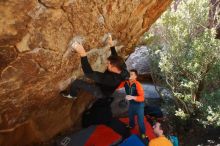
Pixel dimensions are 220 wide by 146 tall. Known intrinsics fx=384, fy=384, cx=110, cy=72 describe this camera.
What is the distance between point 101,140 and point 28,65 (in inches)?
104

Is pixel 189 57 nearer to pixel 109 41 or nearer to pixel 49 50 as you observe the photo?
pixel 109 41

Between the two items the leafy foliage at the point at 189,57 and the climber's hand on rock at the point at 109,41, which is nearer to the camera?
the climber's hand on rock at the point at 109,41

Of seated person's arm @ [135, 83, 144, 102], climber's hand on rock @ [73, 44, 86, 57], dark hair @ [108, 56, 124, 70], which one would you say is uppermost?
climber's hand on rock @ [73, 44, 86, 57]

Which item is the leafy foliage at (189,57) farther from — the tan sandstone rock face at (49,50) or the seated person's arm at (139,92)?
the seated person's arm at (139,92)

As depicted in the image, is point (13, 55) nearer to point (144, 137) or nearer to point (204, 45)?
point (144, 137)

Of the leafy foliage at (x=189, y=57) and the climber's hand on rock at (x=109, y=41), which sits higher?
the climber's hand on rock at (x=109, y=41)

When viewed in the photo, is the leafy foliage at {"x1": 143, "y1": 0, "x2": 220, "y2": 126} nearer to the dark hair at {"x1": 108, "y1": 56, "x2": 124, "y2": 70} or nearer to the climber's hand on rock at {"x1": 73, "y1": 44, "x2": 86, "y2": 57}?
the dark hair at {"x1": 108, "y1": 56, "x2": 124, "y2": 70}

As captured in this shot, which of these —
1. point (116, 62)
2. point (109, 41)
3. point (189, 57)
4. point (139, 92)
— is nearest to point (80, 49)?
point (116, 62)

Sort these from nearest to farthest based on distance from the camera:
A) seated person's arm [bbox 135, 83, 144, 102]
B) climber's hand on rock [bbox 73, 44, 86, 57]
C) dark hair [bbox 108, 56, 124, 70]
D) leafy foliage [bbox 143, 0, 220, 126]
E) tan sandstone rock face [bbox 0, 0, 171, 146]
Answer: tan sandstone rock face [bbox 0, 0, 171, 146], climber's hand on rock [bbox 73, 44, 86, 57], dark hair [bbox 108, 56, 124, 70], seated person's arm [bbox 135, 83, 144, 102], leafy foliage [bbox 143, 0, 220, 126]

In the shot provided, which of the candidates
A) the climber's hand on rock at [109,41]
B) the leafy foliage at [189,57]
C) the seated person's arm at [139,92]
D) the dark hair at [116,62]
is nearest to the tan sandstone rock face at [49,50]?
the climber's hand on rock at [109,41]

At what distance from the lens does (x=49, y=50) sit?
20.1ft

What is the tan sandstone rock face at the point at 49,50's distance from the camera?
18.2 feet

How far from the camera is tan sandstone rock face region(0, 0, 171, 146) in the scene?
218 inches

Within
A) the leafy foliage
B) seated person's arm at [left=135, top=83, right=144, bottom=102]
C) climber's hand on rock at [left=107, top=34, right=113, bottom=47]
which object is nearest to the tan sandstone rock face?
climber's hand on rock at [left=107, top=34, right=113, bottom=47]
